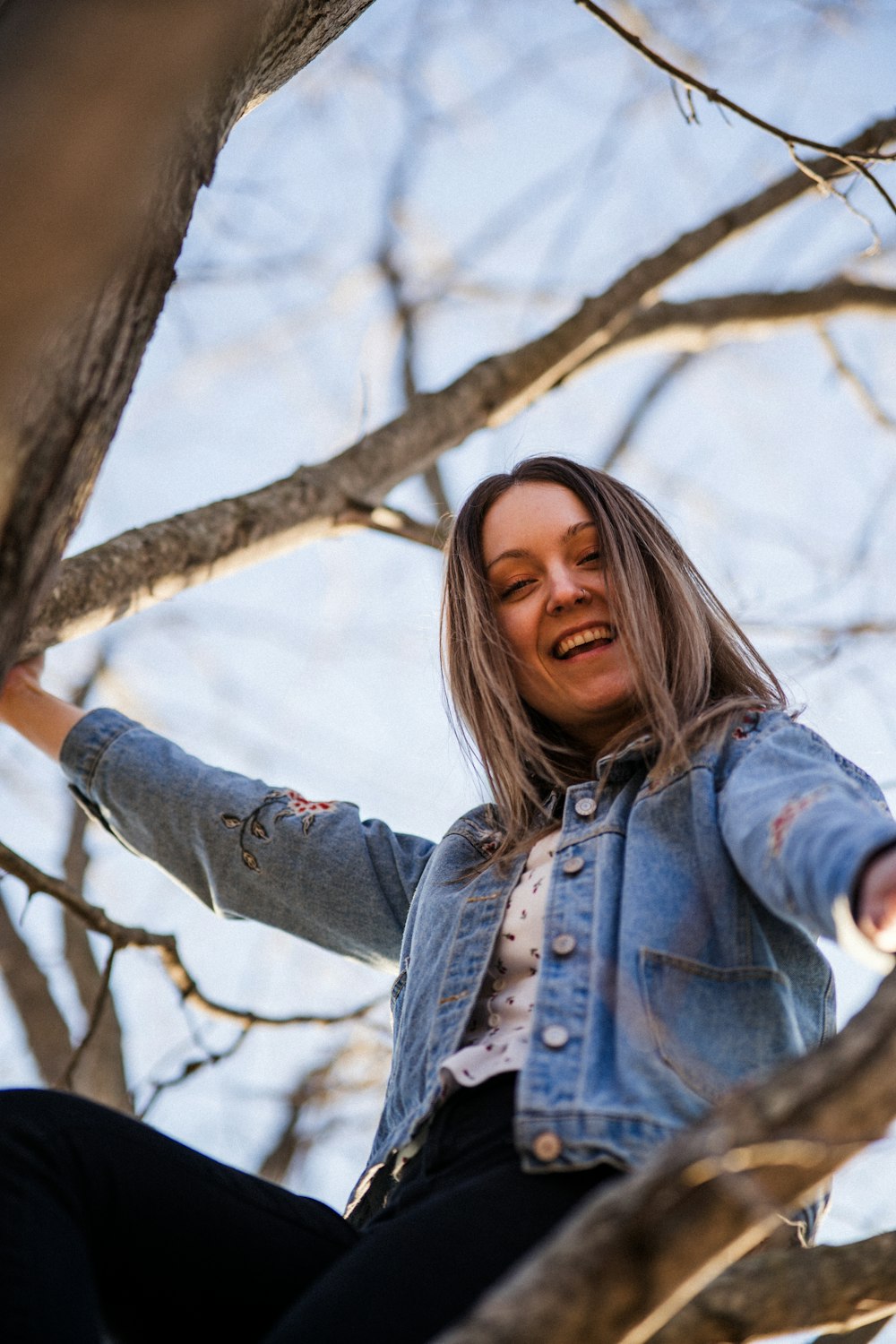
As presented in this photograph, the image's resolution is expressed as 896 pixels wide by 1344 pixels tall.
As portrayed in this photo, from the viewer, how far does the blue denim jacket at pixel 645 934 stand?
1194 millimetres

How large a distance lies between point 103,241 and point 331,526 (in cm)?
153

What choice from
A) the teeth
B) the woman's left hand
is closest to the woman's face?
the teeth

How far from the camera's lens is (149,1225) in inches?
47.3

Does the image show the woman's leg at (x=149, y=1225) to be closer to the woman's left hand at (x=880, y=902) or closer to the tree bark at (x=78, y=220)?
the tree bark at (x=78, y=220)

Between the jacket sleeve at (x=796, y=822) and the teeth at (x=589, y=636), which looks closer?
the jacket sleeve at (x=796, y=822)

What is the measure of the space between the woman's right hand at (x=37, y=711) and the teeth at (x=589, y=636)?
0.90 metres

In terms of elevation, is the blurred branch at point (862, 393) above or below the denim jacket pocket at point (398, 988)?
above

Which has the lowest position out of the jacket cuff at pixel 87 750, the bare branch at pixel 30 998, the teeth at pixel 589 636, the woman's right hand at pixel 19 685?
the bare branch at pixel 30 998

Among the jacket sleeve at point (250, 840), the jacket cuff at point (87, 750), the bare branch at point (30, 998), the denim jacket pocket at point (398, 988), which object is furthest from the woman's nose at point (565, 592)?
the bare branch at point (30, 998)

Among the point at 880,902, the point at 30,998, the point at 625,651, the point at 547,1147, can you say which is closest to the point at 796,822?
the point at 880,902

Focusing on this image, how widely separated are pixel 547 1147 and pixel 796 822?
15.5 inches

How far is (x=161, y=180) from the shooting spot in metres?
1.08

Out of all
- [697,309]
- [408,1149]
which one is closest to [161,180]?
[408,1149]

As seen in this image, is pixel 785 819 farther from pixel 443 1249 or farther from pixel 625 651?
pixel 625 651
